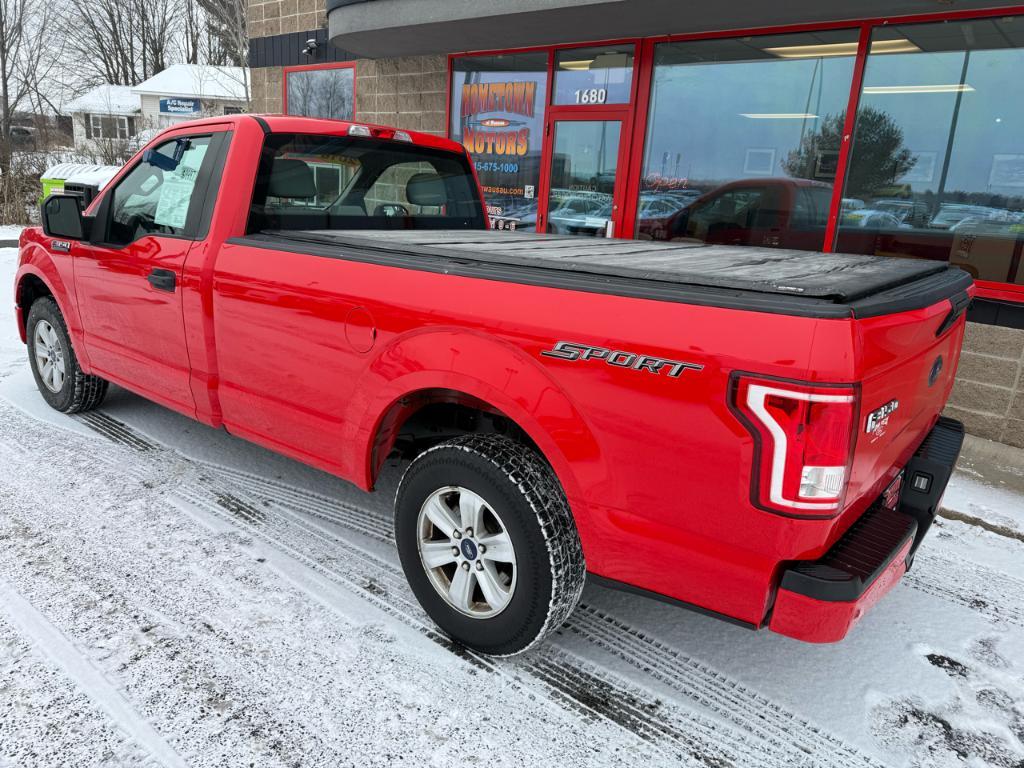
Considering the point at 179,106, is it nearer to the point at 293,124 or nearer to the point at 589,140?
the point at 589,140

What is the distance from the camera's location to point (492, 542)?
248 centimetres

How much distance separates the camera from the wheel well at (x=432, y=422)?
106 inches

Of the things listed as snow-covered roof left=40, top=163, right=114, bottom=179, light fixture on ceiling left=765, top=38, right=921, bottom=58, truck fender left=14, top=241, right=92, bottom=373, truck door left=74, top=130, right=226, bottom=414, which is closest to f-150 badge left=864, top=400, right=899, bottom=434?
truck door left=74, top=130, right=226, bottom=414

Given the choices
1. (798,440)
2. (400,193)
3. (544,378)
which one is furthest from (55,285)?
(798,440)

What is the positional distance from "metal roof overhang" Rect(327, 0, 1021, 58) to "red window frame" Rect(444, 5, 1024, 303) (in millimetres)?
96

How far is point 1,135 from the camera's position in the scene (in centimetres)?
2145

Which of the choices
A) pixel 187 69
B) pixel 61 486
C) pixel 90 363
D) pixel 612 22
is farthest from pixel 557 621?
pixel 187 69

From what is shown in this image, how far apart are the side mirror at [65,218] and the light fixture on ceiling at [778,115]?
571cm

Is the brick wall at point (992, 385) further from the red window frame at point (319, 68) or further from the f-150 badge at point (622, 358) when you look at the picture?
the red window frame at point (319, 68)

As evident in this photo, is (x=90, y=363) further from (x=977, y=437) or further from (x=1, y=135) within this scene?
(x=1, y=135)

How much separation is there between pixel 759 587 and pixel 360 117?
10.2 metres

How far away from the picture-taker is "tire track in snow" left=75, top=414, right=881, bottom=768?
7.48ft

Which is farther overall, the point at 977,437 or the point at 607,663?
the point at 977,437

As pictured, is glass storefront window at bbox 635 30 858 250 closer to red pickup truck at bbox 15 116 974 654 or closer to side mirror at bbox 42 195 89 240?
red pickup truck at bbox 15 116 974 654
